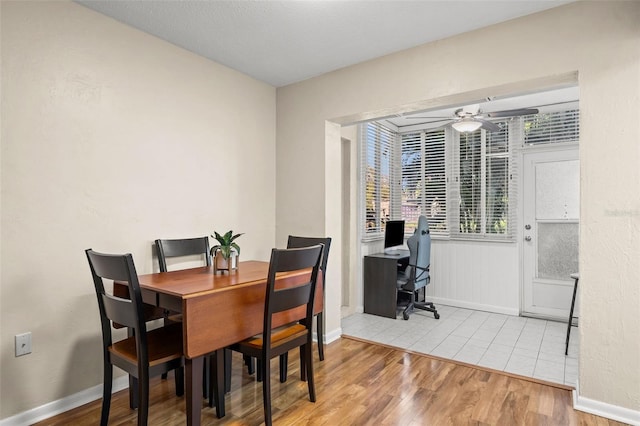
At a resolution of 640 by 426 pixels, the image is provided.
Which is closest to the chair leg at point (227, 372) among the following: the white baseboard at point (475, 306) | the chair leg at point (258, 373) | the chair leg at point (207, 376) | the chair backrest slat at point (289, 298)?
the chair leg at point (207, 376)

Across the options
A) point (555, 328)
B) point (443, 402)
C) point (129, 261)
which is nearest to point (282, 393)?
point (443, 402)

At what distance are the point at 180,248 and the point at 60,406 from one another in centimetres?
116

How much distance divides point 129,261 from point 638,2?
302 centimetres

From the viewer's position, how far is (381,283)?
13.8 ft

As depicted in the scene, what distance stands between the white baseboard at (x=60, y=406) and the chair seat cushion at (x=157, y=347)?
628 mm

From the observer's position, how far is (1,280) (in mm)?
1916

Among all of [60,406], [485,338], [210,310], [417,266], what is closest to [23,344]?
[60,406]

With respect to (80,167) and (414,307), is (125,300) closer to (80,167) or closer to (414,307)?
(80,167)

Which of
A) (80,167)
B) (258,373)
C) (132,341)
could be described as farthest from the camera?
(258,373)

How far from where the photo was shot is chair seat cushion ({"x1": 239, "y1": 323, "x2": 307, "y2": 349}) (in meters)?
2.01

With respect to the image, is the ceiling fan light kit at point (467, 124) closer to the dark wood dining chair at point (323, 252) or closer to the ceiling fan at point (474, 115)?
the ceiling fan at point (474, 115)

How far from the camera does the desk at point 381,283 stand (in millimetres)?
4098

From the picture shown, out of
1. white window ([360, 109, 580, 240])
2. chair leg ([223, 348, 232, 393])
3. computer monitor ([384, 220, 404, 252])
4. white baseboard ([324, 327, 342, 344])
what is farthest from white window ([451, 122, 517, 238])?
chair leg ([223, 348, 232, 393])

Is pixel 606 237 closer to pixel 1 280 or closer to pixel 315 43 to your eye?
pixel 315 43
